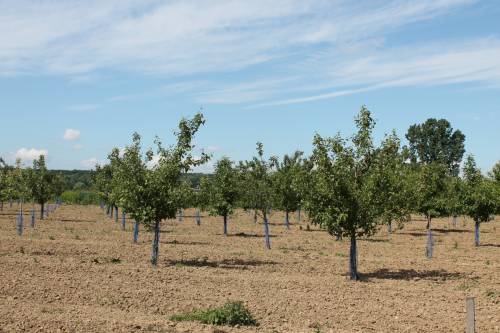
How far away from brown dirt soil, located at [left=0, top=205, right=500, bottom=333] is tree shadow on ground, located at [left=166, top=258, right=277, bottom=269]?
5cm

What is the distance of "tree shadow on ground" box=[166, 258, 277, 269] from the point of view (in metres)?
24.8

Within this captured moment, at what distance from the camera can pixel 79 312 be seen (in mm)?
13938

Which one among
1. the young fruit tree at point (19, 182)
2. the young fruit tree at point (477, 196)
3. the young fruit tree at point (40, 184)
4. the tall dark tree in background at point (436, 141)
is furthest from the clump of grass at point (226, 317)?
the tall dark tree in background at point (436, 141)

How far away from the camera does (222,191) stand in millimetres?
43969

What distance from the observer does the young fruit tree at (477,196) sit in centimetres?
3819

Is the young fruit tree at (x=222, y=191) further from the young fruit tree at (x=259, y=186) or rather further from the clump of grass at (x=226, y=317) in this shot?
the clump of grass at (x=226, y=317)

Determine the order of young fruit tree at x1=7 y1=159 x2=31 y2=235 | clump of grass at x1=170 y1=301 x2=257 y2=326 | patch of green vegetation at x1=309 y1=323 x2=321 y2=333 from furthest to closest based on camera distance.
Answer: young fruit tree at x1=7 y1=159 x2=31 y2=235 < clump of grass at x1=170 y1=301 x2=257 y2=326 < patch of green vegetation at x1=309 y1=323 x2=321 y2=333

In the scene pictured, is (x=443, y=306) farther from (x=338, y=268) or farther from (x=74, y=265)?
(x=74, y=265)

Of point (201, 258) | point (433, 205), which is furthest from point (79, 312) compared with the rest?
point (433, 205)

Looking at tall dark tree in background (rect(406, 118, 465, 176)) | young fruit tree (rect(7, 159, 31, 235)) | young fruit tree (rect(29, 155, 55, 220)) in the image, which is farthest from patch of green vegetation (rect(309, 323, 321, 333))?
tall dark tree in background (rect(406, 118, 465, 176))

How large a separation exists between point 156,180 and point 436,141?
105m

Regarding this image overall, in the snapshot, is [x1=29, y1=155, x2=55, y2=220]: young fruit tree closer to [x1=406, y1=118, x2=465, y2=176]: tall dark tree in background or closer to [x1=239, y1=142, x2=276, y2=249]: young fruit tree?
[x1=239, y1=142, x2=276, y2=249]: young fruit tree

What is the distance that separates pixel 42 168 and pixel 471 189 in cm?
4187

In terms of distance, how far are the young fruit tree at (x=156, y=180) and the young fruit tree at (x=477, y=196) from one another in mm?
23379
